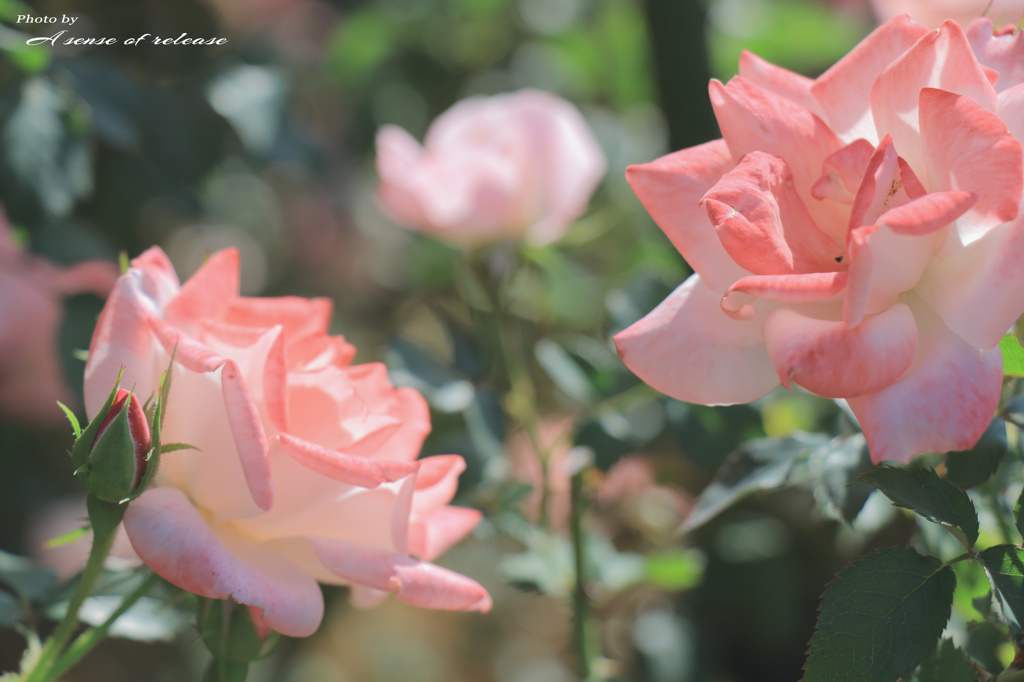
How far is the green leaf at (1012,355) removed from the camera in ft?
1.04

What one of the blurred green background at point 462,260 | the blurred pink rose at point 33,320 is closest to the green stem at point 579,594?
the blurred green background at point 462,260

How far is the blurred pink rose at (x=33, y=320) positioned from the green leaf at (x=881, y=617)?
584mm

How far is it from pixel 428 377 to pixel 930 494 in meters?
0.38

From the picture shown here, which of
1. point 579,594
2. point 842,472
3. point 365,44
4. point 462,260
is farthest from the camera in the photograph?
point 365,44

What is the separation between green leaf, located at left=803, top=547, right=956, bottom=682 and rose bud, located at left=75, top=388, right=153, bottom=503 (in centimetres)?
28

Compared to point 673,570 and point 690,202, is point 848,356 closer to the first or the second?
point 690,202

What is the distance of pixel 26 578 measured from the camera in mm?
466

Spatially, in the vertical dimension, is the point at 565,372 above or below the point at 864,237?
below

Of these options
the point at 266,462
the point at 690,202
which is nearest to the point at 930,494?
the point at 690,202

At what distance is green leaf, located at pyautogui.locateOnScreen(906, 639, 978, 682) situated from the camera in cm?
33

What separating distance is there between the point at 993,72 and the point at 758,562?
2.01ft

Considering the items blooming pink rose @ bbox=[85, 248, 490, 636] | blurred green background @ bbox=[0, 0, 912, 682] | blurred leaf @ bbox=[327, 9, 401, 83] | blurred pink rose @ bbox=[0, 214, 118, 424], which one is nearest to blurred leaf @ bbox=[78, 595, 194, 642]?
blurred green background @ bbox=[0, 0, 912, 682]

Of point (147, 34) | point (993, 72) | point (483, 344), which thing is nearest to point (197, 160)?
point (147, 34)

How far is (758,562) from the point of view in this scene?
836 mm
